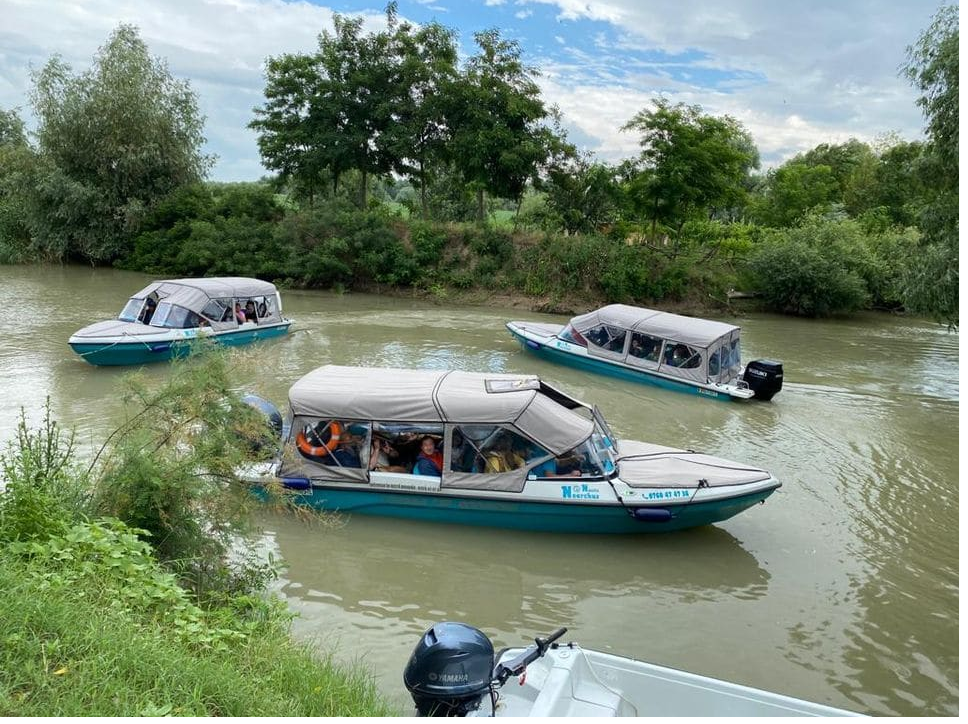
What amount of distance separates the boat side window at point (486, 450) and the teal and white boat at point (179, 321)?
8812 mm

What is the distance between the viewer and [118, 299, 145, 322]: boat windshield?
64.8 feet

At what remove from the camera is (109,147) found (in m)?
37.9

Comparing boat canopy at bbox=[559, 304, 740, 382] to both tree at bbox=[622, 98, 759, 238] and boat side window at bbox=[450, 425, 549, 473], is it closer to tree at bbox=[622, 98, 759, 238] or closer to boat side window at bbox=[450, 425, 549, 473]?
boat side window at bbox=[450, 425, 549, 473]

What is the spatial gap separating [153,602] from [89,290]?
Answer: 29.7 meters

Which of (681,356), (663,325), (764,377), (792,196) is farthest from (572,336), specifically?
(792,196)

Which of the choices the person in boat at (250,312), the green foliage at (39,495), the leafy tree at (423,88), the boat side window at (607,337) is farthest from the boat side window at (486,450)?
the leafy tree at (423,88)

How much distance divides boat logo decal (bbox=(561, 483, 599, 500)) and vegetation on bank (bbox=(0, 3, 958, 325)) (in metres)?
23.5

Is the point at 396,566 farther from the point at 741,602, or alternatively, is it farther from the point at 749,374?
the point at 749,374

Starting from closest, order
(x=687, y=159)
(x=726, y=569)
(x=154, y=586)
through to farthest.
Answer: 1. (x=154, y=586)
2. (x=726, y=569)
3. (x=687, y=159)

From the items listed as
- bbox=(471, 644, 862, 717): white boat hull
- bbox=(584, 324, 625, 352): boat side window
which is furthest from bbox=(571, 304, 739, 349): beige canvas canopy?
bbox=(471, 644, 862, 717): white boat hull

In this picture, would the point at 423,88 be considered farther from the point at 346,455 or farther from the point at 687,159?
the point at 346,455

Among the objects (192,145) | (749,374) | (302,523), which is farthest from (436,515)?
(192,145)

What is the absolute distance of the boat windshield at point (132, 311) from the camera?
19.8 m

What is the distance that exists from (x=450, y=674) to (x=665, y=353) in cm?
1458
